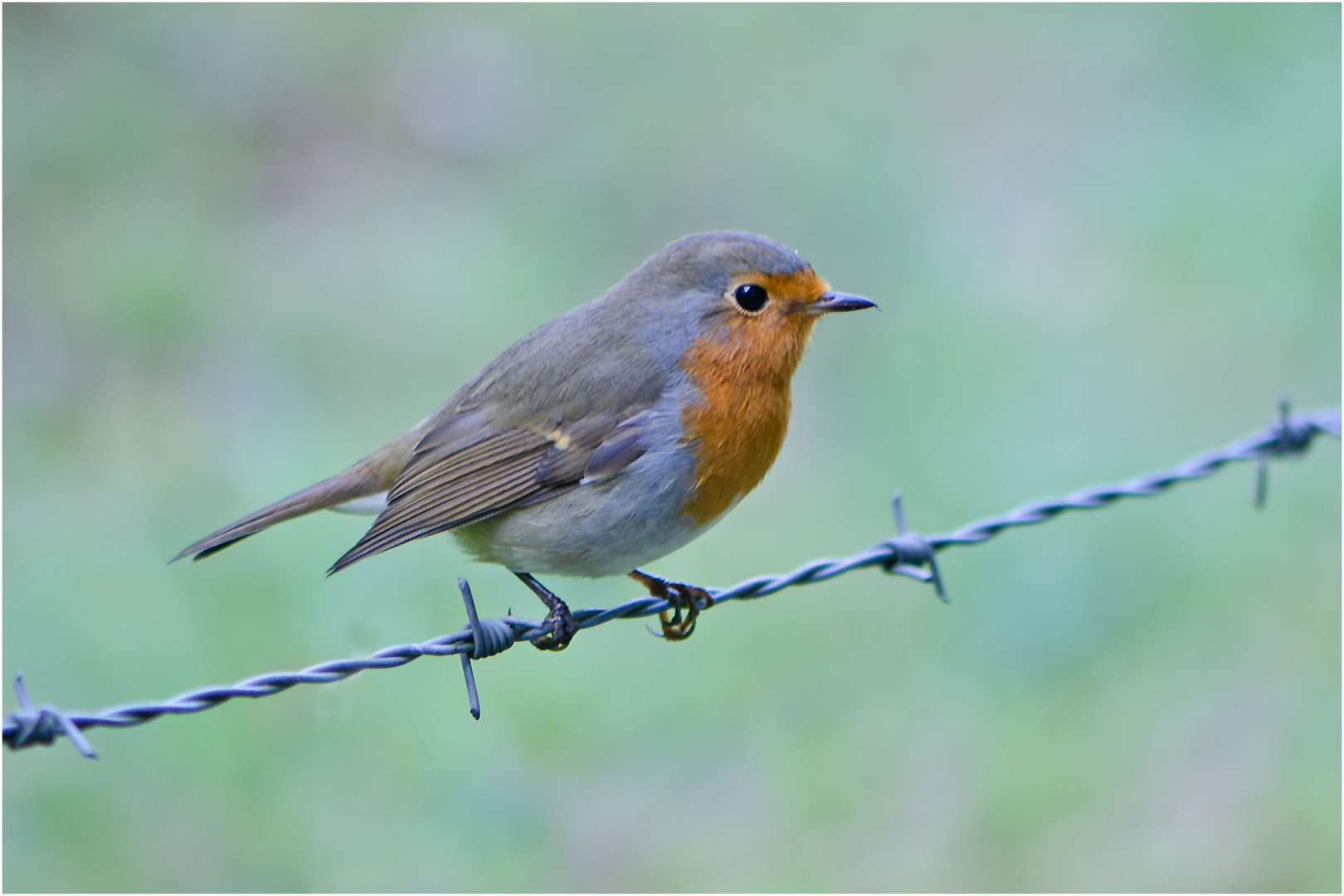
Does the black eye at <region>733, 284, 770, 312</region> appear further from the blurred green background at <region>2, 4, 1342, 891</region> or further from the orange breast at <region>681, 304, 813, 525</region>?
the blurred green background at <region>2, 4, 1342, 891</region>

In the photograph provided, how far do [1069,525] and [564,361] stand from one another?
7.85 feet

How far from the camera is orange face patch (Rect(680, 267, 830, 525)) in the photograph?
3025 mm

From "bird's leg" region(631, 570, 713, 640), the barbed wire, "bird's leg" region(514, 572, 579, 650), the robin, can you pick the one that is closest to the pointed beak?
the robin

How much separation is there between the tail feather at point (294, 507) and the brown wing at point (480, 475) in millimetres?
186

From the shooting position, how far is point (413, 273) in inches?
276

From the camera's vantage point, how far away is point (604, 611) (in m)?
2.71

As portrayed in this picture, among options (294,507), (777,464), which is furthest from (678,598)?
(777,464)

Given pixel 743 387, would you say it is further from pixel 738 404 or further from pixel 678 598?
pixel 678 598

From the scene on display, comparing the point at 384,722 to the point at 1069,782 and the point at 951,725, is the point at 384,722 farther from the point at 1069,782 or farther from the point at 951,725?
the point at 1069,782

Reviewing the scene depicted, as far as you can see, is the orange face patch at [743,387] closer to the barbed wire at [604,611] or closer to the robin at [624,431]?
the robin at [624,431]

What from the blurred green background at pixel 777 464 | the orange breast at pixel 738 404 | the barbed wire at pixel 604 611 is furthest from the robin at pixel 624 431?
the blurred green background at pixel 777 464

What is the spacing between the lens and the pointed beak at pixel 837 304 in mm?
3057

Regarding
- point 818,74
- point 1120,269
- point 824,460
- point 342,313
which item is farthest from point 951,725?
point 818,74

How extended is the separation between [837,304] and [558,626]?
3.11ft
